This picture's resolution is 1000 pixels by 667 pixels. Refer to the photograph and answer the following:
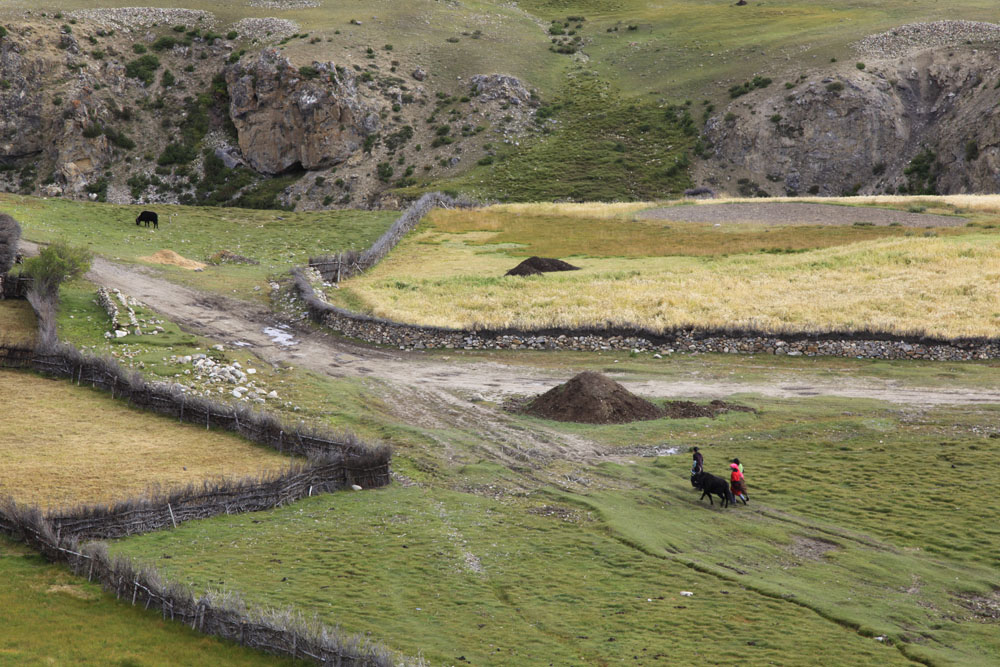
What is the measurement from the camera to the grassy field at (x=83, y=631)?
14492 mm

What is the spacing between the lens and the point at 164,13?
12556cm

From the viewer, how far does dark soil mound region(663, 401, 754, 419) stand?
30562 millimetres

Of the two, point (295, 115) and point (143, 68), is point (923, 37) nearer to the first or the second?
point (295, 115)

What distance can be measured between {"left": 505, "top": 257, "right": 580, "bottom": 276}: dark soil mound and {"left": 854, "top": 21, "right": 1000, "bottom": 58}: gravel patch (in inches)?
2915

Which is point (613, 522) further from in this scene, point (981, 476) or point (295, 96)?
point (295, 96)

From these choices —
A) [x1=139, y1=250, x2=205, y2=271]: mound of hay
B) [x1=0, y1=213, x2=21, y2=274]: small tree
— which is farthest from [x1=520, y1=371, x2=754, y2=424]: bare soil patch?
[x1=139, y1=250, x2=205, y2=271]: mound of hay

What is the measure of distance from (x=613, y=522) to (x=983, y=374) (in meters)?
20.5

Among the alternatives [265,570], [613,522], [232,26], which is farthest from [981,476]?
[232,26]

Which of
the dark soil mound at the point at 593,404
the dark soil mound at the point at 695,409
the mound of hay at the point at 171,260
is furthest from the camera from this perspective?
the mound of hay at the point at 171,260

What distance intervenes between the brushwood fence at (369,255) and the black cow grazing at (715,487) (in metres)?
34.3

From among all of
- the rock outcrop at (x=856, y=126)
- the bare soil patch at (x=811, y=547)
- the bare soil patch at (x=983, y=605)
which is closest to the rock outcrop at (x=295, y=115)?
the rock outcrop at (x=856, y=126)

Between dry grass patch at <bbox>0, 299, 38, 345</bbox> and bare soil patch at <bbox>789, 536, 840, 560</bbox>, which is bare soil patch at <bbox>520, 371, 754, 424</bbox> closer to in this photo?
bare soil patch at <bbox>789, 536, 840, 560</bbox>

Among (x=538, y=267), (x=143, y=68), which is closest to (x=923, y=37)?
(x=538, y=267)

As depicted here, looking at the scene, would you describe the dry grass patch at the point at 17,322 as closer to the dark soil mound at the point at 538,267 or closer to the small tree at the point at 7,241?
the small tree at the point at 7,241
